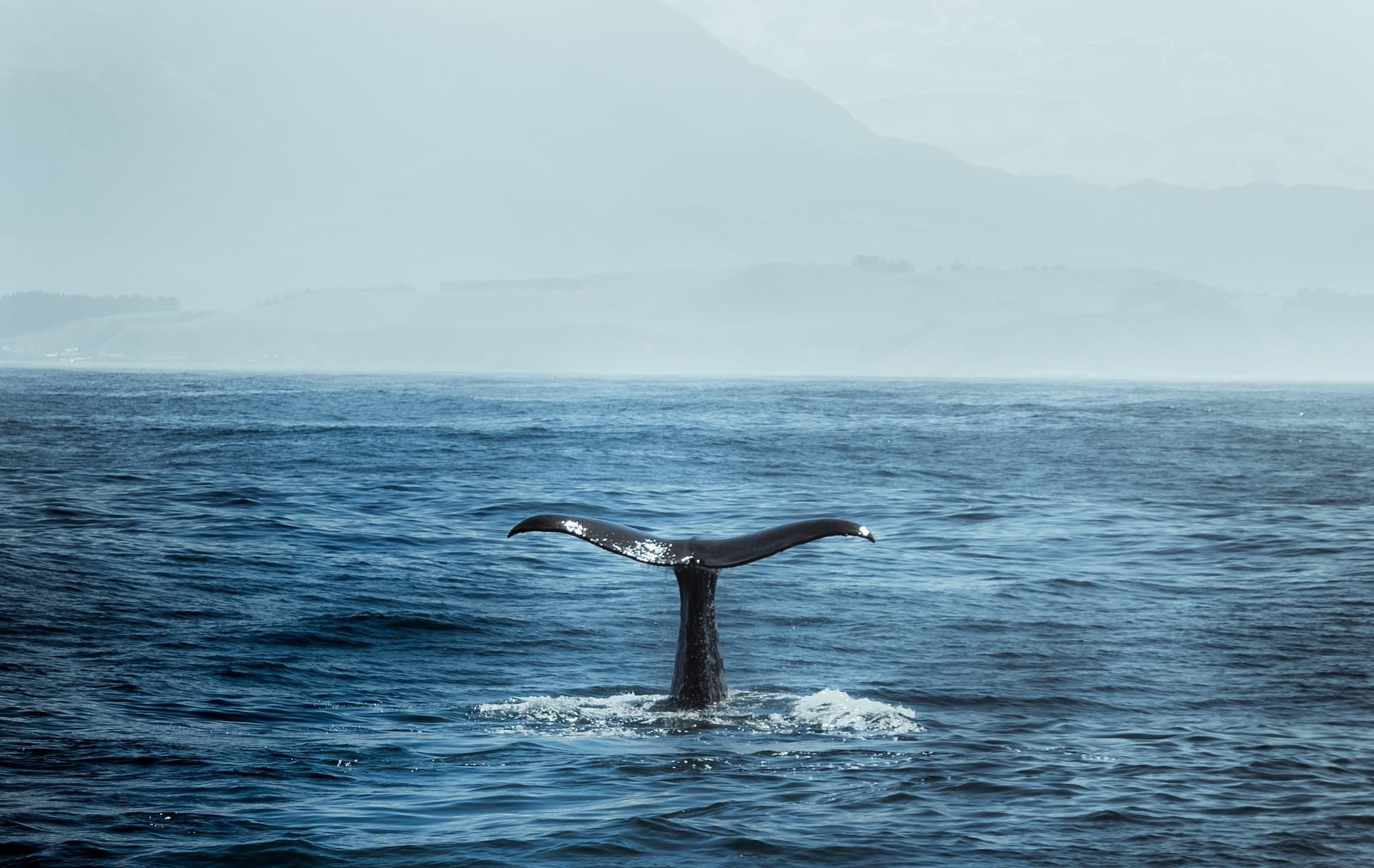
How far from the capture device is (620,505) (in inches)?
973

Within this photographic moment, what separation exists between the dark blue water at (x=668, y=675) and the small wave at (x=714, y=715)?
43 millimetres

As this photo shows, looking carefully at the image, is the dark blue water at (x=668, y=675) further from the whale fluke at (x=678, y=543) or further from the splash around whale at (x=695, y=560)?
the whale fluke at (x=678, y=543)

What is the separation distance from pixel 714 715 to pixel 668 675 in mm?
1609

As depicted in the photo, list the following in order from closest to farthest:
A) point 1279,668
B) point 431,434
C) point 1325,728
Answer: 1. point 1325,728
2. point 1279,668
3. point 431,434

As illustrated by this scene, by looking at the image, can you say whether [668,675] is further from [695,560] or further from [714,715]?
[695,560]

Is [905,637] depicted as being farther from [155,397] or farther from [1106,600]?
[155,397]

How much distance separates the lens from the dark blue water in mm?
8023

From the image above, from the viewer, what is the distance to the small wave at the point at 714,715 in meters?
10.2

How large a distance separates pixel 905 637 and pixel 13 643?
314 inches

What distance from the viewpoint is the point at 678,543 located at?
10250 mm

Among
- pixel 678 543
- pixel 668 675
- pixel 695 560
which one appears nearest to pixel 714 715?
pixel 695 560

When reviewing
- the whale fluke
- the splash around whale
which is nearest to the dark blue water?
the splash around whale

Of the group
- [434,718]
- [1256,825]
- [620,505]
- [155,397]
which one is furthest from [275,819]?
[155,397]

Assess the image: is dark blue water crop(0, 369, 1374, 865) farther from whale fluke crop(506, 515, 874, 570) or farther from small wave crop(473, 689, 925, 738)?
whale fluke crop(506, 515, 874, 570)
